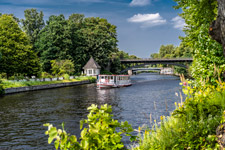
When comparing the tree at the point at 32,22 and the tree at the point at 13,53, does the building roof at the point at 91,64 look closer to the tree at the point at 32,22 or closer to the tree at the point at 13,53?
the tree at the point at 13,53

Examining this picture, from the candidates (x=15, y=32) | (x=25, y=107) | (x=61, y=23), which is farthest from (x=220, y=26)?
(x=61, y=23)

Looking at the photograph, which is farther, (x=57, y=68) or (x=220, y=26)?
(x=57, y=68)

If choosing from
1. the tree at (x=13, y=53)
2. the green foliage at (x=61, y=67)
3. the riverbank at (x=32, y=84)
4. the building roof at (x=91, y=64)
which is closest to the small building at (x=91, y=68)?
the building roof at (x=91, y=64)

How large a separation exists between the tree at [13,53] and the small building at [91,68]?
65.8 feet

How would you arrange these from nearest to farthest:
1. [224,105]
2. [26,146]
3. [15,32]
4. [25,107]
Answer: [224,105]
[26,146]
[25,107]
[15,32]

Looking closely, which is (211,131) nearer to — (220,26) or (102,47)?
(220,26)

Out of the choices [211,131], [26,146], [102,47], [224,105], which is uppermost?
[102,47]

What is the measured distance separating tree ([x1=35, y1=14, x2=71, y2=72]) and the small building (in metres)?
6.09

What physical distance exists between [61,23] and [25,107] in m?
44.3

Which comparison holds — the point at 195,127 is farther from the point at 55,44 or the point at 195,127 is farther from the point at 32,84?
the point at 55,44

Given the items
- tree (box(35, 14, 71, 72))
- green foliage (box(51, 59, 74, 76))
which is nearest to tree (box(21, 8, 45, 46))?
tree (box(35, 14, 71, 72))

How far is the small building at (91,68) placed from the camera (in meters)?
61.4

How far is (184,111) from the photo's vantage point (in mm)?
5293

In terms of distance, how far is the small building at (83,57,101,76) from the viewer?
61434 millimetres
